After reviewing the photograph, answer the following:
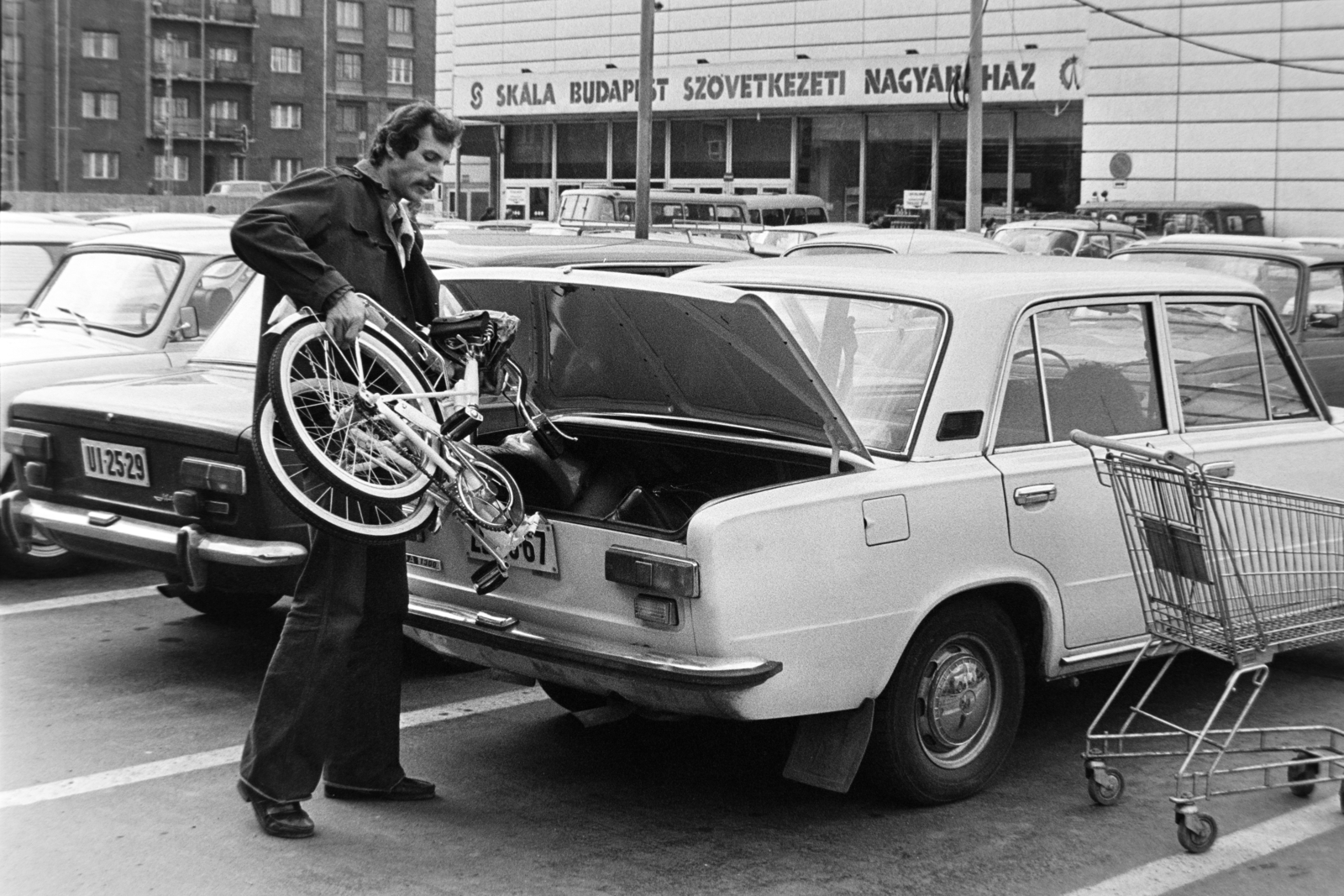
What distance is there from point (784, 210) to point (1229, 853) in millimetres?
28912

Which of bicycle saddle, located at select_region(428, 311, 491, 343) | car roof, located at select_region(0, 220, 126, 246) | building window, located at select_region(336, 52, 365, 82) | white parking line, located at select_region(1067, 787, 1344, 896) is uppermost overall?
building window, located at select_region(336, 52, 365, 82)

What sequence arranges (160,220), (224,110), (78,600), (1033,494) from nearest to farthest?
(1033,494)
(78,600)
(160,220)
(224,110)

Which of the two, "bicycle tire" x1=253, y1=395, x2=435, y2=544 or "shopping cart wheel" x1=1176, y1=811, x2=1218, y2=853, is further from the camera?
"shopping cart wheel" x1=1176, y1=811, x2=1218, y2=853

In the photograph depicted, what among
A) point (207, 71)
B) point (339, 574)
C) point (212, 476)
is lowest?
point (339, 574)

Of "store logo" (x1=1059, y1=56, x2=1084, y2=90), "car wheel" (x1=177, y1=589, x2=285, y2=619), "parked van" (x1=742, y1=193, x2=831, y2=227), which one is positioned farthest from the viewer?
"store logo" (x1=1059, y1=56, x2=1084, y2=90)

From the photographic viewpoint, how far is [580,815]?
4.82 metres

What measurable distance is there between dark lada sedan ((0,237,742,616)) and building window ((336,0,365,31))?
301ft

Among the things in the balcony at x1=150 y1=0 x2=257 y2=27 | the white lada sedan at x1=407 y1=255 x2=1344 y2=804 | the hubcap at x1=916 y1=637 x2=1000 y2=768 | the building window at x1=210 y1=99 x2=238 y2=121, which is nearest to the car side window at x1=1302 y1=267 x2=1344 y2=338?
the white lada sedan at x1=407 y1=255 x2=1344 y2=804

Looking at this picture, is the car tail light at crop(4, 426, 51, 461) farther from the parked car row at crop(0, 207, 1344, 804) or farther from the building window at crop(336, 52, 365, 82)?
the building window at crop(336, 52, 365, 82)

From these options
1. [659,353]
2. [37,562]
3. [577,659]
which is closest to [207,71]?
[37,562]

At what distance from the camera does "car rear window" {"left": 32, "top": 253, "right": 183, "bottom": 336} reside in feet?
27.9

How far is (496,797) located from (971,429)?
1.87 meters

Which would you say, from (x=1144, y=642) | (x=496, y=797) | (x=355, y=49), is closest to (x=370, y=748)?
(x=496, y=797)

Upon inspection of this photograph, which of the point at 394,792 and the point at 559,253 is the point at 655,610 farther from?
the point at 559,253
